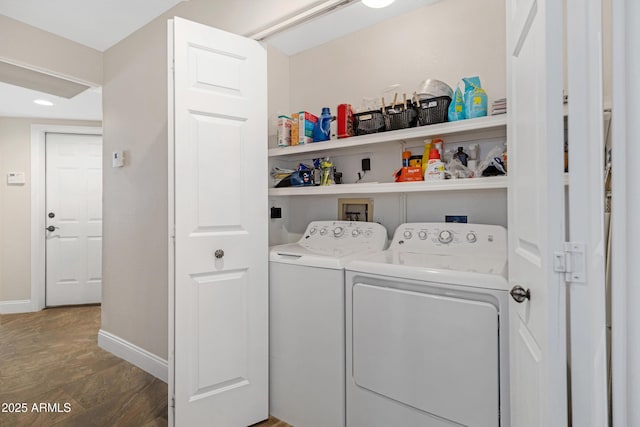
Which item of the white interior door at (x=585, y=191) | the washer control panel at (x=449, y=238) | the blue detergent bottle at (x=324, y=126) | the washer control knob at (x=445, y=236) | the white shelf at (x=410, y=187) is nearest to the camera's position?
the white interior door at (x=585, y=191)

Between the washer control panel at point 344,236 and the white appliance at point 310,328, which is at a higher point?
the washer control panel at point 344,236

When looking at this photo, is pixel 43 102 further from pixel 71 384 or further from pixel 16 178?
pixel 71 384

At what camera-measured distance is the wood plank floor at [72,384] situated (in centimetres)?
195

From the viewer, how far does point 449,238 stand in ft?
5.76

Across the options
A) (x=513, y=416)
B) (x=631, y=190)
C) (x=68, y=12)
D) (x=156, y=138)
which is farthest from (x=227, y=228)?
(x=68, y=12)

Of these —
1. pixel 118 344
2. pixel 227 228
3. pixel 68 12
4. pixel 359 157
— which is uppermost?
pixel 68 12

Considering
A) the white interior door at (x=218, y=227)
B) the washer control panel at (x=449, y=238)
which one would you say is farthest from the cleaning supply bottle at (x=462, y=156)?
the white interior door at (x=218, y=227)

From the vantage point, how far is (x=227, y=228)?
6.00ft

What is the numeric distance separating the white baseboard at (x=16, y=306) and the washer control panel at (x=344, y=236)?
149 inches

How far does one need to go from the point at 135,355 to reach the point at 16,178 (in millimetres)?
2958

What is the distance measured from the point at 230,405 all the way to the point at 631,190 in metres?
1.88

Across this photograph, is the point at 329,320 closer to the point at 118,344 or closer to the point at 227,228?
the point at 227,228

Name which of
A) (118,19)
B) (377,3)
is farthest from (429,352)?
(118,19)

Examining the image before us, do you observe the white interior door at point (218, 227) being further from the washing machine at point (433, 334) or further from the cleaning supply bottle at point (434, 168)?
the cleaning supply bottle at point (434, 168)
